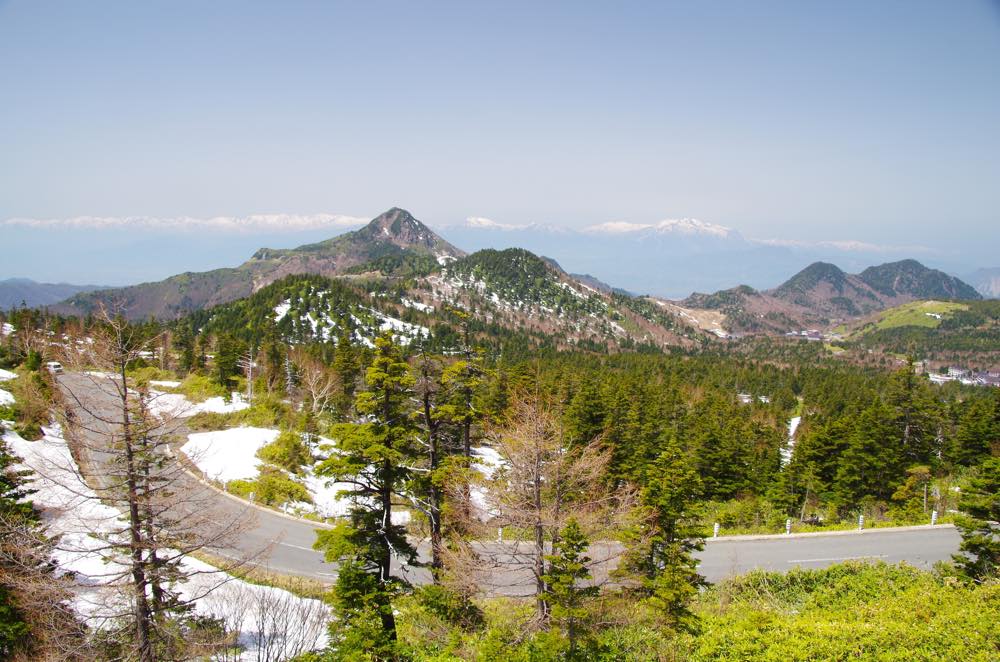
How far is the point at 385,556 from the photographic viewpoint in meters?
15.1

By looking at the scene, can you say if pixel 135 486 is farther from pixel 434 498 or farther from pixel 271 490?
pixel 271 490

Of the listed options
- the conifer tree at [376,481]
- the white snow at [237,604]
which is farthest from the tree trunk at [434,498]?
the white snow at [237,604]

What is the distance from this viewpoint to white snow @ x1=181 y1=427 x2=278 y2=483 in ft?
111

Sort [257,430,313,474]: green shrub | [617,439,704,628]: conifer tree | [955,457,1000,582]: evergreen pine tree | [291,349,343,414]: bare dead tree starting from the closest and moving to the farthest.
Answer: [617,439,704,628]: conifer tree < [955,457,1000,582]: evergreen pine tree < [257,430,313,474]: green shrub < [291,349,343,414]: bare dead tree

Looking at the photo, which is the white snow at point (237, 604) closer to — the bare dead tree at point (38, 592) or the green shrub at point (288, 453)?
the bare dead tree at point (38, 592)

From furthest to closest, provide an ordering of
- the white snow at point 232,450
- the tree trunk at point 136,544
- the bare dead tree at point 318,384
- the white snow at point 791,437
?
the white snow at point 791,437
the bare dead tree at point 318,384
the white snow at point 232,450
the tree trunk at point 136,544

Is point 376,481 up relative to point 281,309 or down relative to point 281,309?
down

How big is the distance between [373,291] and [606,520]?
6213 inches

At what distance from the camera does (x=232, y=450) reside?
3691 centimetres

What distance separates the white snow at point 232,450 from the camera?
33.8 m

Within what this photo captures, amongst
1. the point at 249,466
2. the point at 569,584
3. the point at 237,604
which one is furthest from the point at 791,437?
the point at 237,604

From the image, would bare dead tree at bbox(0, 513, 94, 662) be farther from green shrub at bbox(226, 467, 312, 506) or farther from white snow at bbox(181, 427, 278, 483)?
white snow at bbox(181, 427, 278, 483)

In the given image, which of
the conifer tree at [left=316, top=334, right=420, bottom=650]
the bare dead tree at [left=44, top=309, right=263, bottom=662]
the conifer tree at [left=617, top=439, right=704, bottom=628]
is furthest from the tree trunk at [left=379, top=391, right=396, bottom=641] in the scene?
the conifer tree at [left=617, top=439, right=704, bottom=628]

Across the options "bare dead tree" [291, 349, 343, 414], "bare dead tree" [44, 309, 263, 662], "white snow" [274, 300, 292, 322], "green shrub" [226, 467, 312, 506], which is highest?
"white snow" [274, 300, 292, 322]
